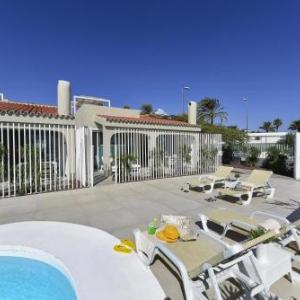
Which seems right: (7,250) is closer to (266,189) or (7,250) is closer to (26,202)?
(26,202)

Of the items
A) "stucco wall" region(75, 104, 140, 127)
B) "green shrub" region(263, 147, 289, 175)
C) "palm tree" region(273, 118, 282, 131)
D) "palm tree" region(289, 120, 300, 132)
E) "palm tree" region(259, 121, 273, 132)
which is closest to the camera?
"stucco wall" region(75, 104, 140, 127)

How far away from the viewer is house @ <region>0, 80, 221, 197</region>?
9344 mm

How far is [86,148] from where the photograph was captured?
35.6 feet

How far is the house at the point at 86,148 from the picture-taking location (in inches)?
368

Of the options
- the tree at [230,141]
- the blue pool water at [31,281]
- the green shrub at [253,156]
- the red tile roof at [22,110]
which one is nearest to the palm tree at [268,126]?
the tree at [230,141]

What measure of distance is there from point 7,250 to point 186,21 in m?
16.6

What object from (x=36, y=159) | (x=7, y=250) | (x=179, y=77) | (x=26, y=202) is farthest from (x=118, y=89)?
(x=7, y=250)

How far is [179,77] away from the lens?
28.9 meters

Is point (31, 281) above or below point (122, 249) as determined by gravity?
below

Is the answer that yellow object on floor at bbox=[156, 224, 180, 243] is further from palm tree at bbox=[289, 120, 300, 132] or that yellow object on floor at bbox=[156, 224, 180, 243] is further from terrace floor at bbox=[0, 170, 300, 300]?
palm tree at bbox=[289, 120, 300, 132]

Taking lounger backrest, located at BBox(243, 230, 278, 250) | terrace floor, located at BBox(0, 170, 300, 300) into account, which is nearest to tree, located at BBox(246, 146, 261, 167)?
terrace floor, located at BBox(0, 170, 300, 300)

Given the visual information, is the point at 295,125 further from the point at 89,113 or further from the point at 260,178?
the point at 89,113

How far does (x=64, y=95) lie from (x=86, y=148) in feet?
15.2

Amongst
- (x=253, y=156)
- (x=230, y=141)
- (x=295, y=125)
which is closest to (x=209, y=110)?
(x=230, y=141)
